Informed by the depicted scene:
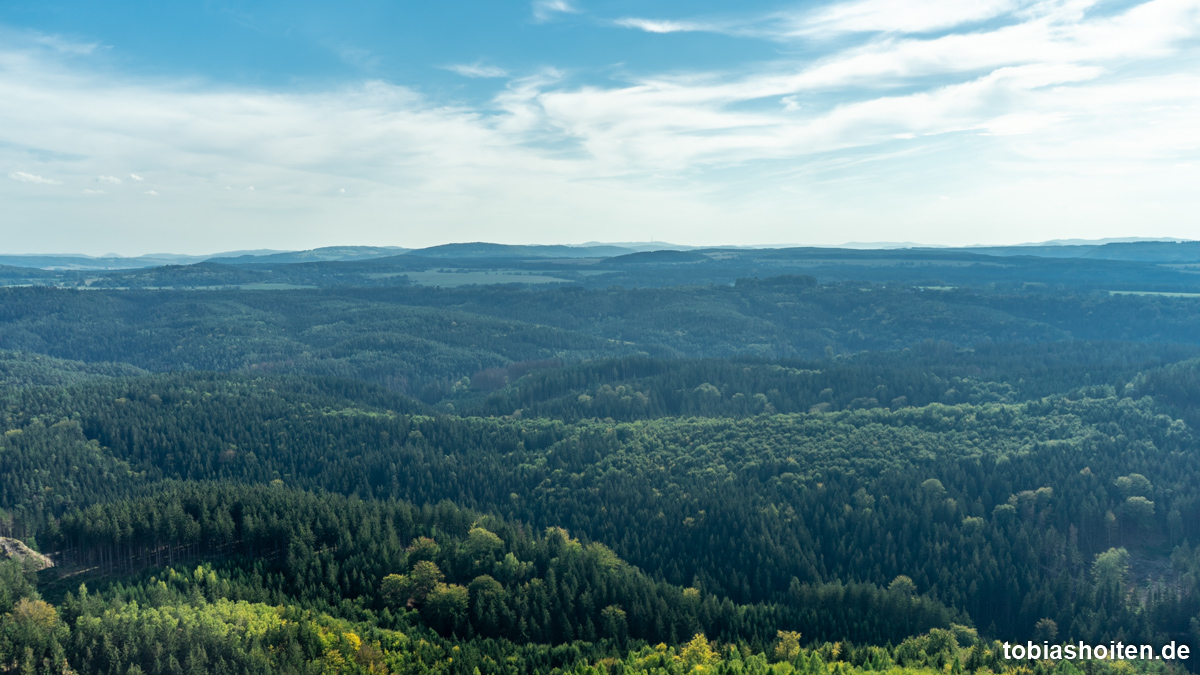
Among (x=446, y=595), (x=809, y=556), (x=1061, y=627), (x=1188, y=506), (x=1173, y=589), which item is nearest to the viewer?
(x=446, y=595)

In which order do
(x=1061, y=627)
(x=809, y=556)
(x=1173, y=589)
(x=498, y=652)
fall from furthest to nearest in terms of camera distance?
(x=809, y=556), (x=1173, y=589), (x=1061, y=627), (x=498, y=652)

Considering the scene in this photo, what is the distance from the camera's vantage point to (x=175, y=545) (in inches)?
4961

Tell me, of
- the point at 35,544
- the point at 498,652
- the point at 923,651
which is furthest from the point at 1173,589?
the point at 35,544

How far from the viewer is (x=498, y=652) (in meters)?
102

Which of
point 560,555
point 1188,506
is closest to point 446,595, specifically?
point 560,555

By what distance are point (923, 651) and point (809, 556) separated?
56.6 metres

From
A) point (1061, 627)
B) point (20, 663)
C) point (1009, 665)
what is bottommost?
point (1061, 627)

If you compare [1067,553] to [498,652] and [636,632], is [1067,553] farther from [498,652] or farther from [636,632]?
[498,652]

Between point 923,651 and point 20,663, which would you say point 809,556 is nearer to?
point 923,651

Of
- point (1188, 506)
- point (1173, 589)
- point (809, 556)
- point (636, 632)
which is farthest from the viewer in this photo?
point (1188, 506)

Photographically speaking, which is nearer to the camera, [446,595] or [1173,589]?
[446,595]

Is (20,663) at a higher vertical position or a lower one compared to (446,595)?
higher

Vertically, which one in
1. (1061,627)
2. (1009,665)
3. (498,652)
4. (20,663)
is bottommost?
(1061,627)

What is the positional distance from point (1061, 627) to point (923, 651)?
54.5m
